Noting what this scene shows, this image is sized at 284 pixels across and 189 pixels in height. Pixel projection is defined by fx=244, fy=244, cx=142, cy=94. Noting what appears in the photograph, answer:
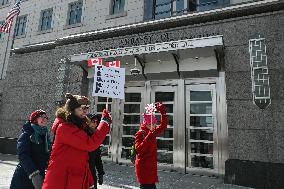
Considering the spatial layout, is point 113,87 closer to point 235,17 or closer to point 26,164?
point 26,164

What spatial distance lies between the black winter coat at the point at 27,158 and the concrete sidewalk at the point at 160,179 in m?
3.64

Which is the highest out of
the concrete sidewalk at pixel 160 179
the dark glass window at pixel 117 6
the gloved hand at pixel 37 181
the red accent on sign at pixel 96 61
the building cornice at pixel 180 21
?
the dark glass window at pixel 117 6

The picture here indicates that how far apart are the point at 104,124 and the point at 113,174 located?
638cm

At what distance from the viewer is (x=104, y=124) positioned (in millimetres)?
3152

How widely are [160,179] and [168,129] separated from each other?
8.01 feet

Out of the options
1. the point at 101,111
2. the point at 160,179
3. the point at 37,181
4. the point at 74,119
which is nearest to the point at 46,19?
the point at 101,111

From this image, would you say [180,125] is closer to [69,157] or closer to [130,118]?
[130,118]

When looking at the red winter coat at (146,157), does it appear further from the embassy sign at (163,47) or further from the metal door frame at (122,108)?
the metal door frame at (122,108)

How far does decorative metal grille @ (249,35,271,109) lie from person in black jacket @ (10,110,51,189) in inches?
275

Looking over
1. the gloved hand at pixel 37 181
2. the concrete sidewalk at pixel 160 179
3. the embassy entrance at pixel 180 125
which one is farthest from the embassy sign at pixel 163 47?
the gloved hand at pixel 37 181

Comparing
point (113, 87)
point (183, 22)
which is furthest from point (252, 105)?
point (113, 87)

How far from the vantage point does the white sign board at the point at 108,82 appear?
4543 mm

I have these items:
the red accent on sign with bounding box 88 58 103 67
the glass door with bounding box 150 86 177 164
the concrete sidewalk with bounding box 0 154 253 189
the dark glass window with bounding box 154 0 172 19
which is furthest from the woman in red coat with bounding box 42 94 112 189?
the dark glass window with bounding box 154 0 172 19

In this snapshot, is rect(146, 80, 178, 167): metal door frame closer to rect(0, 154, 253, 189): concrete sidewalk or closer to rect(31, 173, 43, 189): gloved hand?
rect(0, 154, 253, 189): concrete sidewalk
